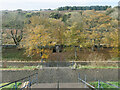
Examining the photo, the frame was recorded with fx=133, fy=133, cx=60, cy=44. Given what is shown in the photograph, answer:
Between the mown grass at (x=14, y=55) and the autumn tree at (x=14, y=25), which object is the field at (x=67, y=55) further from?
the autumn tree at (x=14, y=25)

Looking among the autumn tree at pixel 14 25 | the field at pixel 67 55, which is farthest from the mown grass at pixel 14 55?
the autumn tree at pixel 14 25

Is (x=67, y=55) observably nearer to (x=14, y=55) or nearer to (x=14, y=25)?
(x=14, y=55)

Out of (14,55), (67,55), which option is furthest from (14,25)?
(67,55)

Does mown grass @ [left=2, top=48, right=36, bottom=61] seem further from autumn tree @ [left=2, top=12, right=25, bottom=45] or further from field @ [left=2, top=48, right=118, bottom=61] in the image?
autumn tree @ [left=2, top=12, right=25, bottom=45]

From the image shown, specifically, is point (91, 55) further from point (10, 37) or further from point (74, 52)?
point (10, 37)

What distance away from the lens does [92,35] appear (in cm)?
1371

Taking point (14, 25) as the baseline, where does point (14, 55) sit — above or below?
below

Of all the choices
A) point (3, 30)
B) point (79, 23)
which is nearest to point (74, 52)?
point (79, 23)

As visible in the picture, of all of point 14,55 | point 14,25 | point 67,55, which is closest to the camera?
point 67,55

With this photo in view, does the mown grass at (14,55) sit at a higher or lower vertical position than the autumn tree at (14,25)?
lower

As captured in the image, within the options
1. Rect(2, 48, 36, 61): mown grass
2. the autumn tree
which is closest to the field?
Rect(2, 48, 36, 61): mown grass

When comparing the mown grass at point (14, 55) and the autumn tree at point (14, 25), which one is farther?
the autumn tree at point (14, 25)

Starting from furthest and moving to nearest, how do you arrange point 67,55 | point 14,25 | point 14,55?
1. point 14,25
2. point 14,55
3. point 67,55

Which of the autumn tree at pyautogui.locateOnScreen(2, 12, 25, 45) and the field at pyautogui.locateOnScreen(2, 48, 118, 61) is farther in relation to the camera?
the autumn tree at pyautogui.locateOnScreen(2, 12, 25, 45)
